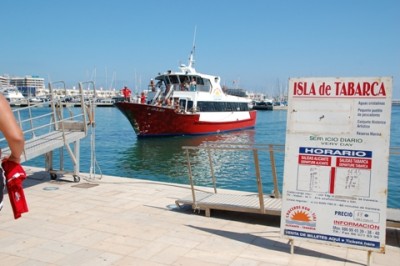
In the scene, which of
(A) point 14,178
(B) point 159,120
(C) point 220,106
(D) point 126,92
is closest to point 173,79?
(D) point 126,92

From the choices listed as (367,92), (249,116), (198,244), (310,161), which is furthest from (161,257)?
(249,116)

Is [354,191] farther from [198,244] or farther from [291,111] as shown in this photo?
[198,244]

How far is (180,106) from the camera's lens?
3353 cm

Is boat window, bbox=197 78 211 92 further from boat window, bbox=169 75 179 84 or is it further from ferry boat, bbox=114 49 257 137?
boat window, bbox=169 75 179 84

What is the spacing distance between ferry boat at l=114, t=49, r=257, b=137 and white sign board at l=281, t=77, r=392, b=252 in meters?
27.0

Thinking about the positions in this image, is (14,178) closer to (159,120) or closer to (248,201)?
(248,201)

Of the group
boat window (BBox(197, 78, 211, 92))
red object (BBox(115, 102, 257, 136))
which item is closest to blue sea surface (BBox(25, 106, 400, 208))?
red object (BBox(115, 102, 257, 136))

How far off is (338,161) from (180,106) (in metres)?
29.0

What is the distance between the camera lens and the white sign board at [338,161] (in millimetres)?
4590

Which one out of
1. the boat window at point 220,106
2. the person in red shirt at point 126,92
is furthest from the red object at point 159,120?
the person in red shirt at point 126,92

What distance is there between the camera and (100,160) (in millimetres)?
22391

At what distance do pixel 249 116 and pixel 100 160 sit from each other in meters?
26.4

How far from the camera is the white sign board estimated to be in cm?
459

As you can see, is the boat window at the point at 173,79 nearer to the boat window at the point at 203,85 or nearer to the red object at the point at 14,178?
the boat window at the point at 203,85
